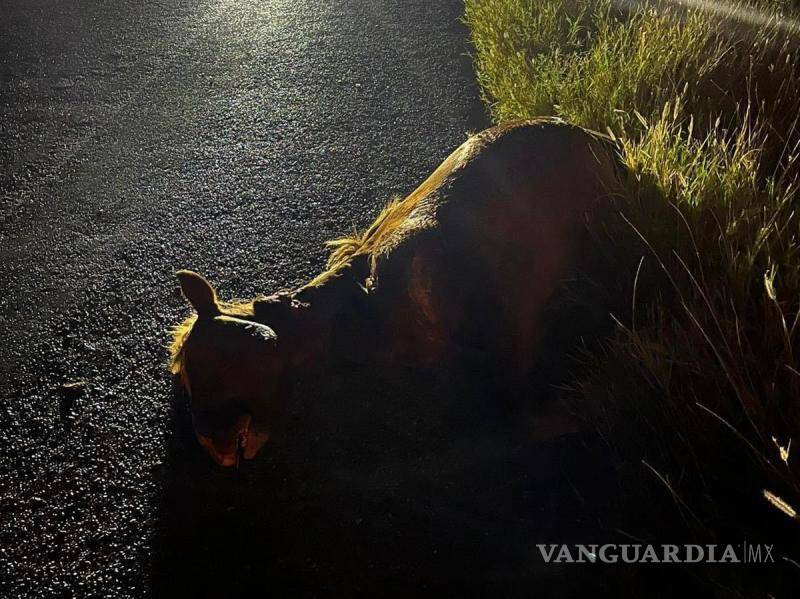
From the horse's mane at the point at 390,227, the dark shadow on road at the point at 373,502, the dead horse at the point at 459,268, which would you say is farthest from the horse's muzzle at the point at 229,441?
the horse's mane at the point at 390,227

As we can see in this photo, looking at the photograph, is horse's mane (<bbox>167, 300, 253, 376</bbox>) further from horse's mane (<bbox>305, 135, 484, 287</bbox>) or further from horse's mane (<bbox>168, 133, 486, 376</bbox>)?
horse's mane (<bbox>305, 135, 484, 287</bbox>)

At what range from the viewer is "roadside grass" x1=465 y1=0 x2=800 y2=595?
2.00 m

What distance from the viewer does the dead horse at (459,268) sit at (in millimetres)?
2432

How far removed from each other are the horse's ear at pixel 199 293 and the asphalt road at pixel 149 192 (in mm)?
899

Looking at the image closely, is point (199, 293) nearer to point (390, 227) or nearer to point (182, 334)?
point (182, 334)

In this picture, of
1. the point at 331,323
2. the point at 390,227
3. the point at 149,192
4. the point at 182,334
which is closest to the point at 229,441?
the point at 182,334

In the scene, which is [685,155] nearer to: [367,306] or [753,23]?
[367,306]

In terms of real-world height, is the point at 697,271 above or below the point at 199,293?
below

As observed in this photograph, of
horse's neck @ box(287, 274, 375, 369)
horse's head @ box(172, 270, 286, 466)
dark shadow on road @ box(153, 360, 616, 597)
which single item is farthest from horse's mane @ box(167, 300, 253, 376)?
dark shadow on road @ box(153, 360, 616, 597)

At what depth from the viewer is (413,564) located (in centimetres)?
236

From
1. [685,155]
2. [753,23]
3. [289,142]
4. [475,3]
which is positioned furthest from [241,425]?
[475,3]

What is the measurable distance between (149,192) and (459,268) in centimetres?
254

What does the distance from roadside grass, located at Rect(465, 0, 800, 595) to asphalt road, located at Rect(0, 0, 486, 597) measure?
1.18 m

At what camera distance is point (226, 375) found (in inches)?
80.1
